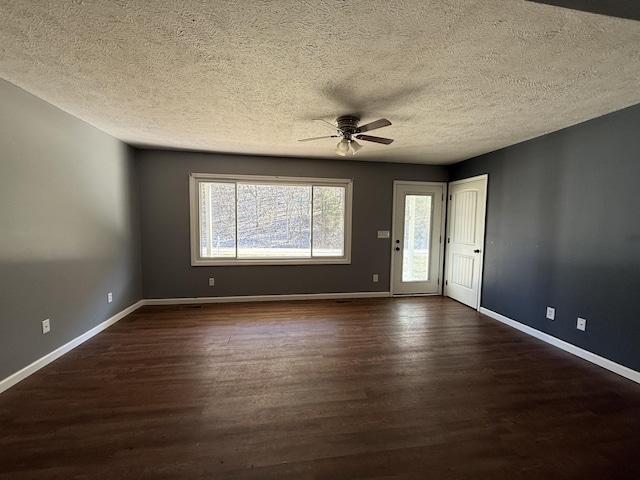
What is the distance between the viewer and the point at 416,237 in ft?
16.3

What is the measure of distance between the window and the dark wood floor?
1560 millimetres

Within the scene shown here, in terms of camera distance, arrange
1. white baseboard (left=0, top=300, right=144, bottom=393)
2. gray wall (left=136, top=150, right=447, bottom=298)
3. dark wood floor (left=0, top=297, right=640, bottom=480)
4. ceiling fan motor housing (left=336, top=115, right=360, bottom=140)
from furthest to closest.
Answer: gray wall (left=136, top=150, right=447, bottom=298) → ceiling fan motor housing (left=336, top=115, right=360, bottom=140) → white baseboard (left=0, top=300, right=144, bottom=393) → dark wood floor (left=0, top=297, right=640, bottom=480)

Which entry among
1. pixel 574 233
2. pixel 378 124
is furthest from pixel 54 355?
pixel 574 233

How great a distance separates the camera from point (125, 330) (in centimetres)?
327

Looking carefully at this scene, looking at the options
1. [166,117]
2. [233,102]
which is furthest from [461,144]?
[166,117]

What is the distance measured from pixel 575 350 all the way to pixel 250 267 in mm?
4250

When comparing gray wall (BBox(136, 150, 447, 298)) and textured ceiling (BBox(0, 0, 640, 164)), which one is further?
gray wall (BBox(136, 150, 447, 298))

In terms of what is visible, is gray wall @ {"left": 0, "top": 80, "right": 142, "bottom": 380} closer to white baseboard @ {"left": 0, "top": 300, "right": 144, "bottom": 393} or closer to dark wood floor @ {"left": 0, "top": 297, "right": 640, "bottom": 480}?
white baseboard @ {"left": 0, "top": 300, "right": 144, "bottom": 393}

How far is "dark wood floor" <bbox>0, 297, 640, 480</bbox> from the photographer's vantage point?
59.0 inches

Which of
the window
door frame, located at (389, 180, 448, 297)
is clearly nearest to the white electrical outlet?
door frame, located at (389, 180, 448, 297)

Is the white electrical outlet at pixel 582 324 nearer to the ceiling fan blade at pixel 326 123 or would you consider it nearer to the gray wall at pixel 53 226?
the ceiling fan blade at pixel 326 123

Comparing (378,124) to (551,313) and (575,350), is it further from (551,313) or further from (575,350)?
(575,350)

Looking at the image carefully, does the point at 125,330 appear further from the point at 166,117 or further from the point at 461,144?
the point at 461,144

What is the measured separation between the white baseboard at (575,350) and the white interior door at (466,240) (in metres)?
0.61
